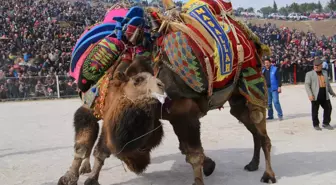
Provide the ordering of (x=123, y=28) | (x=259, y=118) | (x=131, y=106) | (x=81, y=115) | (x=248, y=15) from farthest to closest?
(x=248, y=15) → (x=259, y=118) → (x=81, y=115) → (x=123, y=28) → (x=131, y=106)

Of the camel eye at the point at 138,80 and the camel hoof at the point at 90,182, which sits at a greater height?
the camel eye at the point at 138,80

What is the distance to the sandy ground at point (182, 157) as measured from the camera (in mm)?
5395

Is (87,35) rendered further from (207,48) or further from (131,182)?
(131,182)

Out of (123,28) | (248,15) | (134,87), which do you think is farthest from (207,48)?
(248,15)

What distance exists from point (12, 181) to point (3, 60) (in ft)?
58.2

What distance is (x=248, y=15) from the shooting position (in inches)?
2606

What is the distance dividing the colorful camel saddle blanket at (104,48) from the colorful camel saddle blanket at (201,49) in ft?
1.29

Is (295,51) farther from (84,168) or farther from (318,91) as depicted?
(84,168)

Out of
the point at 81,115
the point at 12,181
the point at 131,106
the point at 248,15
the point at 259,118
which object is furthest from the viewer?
the point at 248,15

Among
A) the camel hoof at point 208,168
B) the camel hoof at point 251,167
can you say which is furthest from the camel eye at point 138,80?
the camel hoof at point 251,167

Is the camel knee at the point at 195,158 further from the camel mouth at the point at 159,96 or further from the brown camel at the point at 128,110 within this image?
the camel mouth at the point at 159,96

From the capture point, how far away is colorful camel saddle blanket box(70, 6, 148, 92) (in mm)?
4230

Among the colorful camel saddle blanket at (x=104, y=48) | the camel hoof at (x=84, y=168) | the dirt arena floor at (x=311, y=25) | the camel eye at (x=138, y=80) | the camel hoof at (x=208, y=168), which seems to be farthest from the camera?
the dirt arena floor at (x=311, y=25)

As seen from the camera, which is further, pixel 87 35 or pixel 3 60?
pixel 3 60
